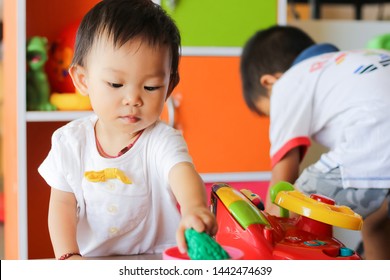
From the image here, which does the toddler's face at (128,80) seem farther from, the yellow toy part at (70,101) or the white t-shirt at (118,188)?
the yellow toy part at (70,101)

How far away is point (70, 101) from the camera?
961 millimetres

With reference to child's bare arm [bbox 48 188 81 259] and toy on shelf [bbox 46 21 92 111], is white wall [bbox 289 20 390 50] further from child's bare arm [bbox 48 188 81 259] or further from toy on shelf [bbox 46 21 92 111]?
child's bare arm [bbox 48 188 81 259]

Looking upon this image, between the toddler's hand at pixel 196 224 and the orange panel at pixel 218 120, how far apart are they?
0.59 metres

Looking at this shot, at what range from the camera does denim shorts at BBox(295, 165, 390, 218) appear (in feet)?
2.84

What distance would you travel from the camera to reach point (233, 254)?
52cm

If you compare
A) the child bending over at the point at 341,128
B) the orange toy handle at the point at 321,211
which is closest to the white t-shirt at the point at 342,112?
the child bending over at the point at 341,128

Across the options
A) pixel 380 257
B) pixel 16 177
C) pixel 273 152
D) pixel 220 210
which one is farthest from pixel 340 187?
pixel 16 177

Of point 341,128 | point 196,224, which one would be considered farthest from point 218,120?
point 196,224

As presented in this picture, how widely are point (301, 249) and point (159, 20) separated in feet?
0.77

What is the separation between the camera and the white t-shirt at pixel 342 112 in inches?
34.0

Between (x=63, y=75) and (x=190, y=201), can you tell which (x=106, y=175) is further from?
(x=63, y=75)

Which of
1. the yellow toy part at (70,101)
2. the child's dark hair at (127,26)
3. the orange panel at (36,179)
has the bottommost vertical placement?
the orange panel at (36,179)

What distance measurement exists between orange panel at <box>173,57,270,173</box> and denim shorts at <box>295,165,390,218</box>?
0.25 metres

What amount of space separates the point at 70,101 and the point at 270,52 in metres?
0.33
